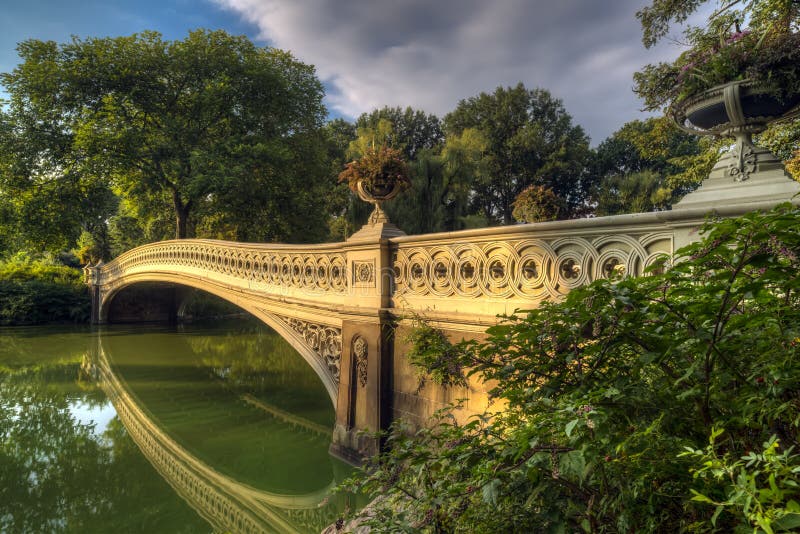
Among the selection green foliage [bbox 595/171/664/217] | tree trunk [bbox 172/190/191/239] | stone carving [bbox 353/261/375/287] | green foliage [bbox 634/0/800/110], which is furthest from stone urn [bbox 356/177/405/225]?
green foliage [bbox 595/171/664/217]

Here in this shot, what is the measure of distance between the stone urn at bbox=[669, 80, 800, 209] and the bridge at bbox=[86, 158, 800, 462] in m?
0.01

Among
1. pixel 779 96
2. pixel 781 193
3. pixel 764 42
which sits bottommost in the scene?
pixel 781 193

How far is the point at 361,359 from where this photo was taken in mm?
5445

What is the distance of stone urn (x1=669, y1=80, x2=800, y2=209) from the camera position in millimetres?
2818

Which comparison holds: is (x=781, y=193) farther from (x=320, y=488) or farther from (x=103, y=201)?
(x=103, y=201)

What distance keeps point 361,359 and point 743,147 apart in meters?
4.23

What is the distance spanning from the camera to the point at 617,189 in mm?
25625

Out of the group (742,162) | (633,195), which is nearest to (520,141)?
(633,195)

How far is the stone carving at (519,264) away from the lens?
11.0 ft

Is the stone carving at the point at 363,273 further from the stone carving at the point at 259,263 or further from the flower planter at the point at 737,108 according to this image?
the flower planter at the point at 737,108

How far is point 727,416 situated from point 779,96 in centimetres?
265

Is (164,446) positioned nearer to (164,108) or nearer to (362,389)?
(362,389)

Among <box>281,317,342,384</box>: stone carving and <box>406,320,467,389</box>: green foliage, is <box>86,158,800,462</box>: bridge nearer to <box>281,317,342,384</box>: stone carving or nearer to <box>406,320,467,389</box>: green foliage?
<box>281,317,342,384</box>: stone carving

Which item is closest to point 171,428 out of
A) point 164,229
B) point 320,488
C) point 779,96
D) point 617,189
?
point 320,488
